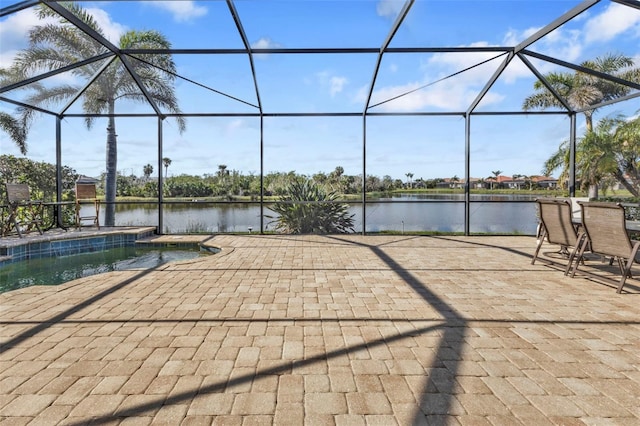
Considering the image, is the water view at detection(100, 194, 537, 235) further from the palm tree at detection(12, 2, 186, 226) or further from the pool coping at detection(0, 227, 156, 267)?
the palm tree at detection(12, 2, 186, 226)

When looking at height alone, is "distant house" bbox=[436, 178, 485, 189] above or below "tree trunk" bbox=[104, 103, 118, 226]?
below

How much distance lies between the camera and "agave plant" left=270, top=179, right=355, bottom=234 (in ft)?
28.2

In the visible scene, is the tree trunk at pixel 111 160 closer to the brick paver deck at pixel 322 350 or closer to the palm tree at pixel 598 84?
the brick paver deck at pixel 322 350

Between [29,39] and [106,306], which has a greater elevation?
[29,39]

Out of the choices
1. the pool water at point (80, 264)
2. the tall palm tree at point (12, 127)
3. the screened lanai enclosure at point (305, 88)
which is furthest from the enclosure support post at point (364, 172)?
the tall palm tree at point (12, 127)

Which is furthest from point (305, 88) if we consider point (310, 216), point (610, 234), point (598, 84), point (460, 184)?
point (598, 84)

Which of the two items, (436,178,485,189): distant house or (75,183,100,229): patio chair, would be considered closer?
(75,183,100,229): patio chair

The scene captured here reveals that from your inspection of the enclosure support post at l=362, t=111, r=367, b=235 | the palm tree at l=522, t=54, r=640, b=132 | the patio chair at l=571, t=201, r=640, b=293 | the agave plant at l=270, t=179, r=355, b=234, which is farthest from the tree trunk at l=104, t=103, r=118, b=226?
the palm tree at l=522, t=54, r=640, b=132

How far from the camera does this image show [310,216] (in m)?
8.61

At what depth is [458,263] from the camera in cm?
473

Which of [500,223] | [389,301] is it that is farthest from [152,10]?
[500,223]

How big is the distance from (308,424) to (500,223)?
7.55 metres

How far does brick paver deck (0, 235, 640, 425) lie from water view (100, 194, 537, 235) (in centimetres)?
373

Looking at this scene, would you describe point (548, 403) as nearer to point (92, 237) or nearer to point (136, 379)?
point (136, 379)
